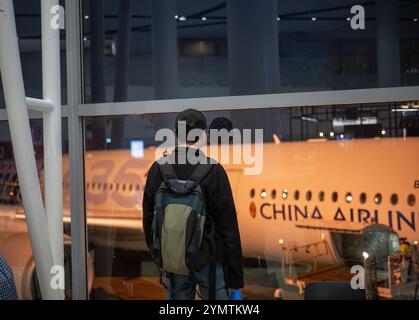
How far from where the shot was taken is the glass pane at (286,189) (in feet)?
12.3

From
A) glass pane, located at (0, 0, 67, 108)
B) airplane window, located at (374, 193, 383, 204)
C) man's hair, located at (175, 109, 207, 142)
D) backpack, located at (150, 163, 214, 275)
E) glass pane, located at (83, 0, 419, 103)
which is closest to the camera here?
backpack, located at (150, 163, 214, 275)

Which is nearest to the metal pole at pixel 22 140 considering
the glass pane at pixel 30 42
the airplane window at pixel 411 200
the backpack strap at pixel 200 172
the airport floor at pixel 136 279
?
the backpack strap at pixel 200 172

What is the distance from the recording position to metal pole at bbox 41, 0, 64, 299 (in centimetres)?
313

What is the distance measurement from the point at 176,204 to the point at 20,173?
77 centimetres

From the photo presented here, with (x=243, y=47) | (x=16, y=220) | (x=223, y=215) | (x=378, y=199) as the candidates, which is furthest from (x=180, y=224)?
(x=378, y=199)

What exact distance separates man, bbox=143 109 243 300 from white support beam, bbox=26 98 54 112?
85 cm

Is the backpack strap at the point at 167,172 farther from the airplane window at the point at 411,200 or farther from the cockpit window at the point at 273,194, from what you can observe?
the cockpit window at the point at 273,194

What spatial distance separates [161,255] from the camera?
2.68 metres

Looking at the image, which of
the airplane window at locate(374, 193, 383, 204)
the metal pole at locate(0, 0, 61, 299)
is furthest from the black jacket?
the airplane window at locate(374, 193, 383, 204)

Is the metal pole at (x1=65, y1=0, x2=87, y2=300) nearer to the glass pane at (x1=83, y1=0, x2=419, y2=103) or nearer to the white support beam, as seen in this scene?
the glass pane at (x1=83, y1=0, x2=419, y2=103)

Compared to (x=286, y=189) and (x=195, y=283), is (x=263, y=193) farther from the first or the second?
(x=195, y=283)

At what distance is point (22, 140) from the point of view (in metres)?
2.52
